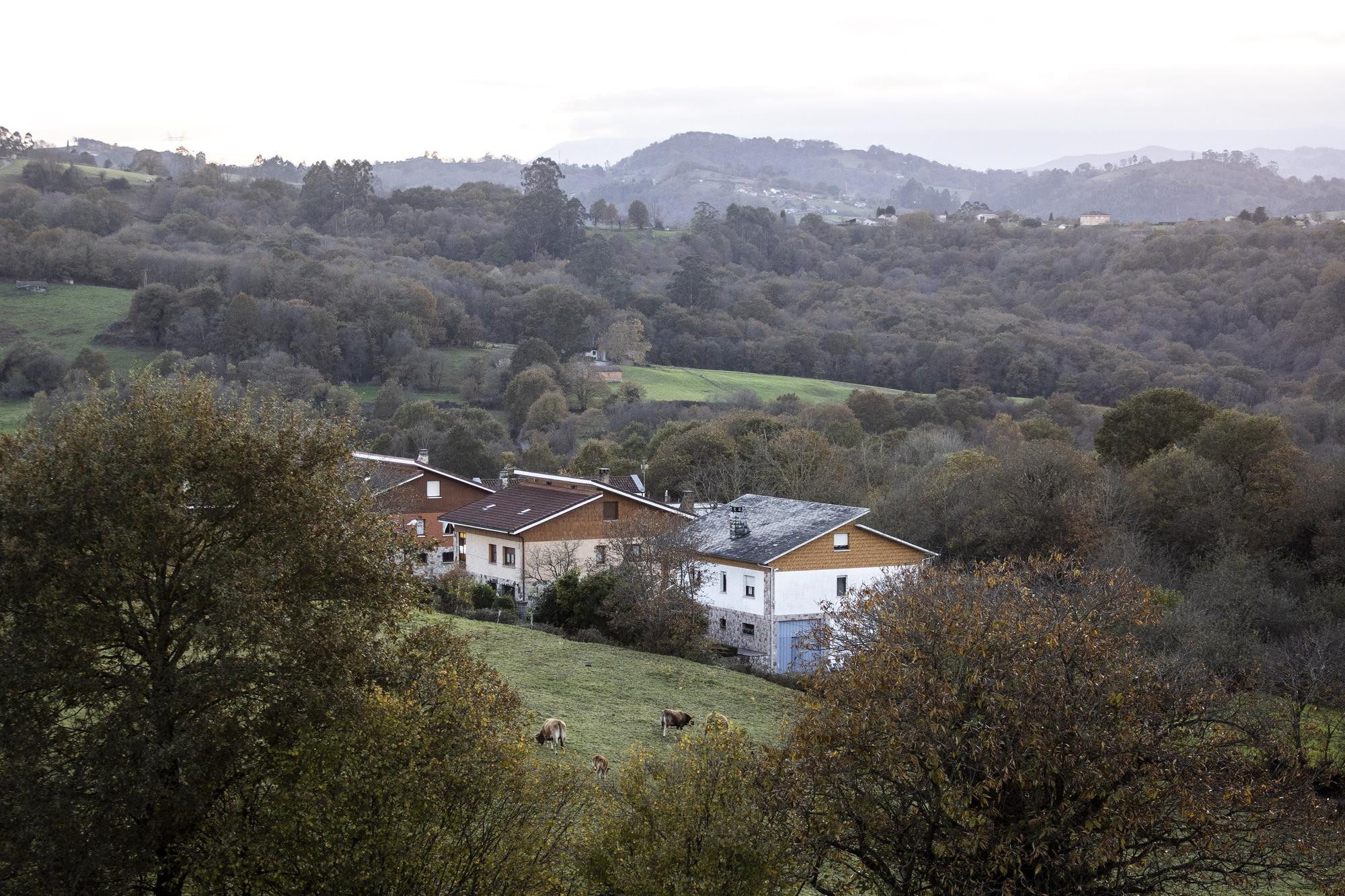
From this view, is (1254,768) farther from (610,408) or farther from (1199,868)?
(610,408)

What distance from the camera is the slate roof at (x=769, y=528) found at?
1283 inches

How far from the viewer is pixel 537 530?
37.3 m

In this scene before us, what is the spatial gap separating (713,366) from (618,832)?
8650 cm

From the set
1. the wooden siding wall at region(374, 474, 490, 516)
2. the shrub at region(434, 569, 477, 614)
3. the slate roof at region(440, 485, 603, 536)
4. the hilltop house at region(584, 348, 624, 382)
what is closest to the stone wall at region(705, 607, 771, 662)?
the shrub at region(434, 569, 477, 614)

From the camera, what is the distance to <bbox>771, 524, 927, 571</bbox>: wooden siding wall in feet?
107

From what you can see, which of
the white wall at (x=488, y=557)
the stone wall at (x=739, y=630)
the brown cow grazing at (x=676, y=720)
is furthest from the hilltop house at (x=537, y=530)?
the brown cow grazing at (x=676, y=720)

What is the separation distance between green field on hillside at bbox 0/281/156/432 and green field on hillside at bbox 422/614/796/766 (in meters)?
50.1

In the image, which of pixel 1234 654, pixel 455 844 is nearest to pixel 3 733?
pixel 455 844

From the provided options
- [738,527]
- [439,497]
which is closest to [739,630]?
[738,527]

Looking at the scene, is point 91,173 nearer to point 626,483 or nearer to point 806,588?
point 626,483

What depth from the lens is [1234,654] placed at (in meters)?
27.3

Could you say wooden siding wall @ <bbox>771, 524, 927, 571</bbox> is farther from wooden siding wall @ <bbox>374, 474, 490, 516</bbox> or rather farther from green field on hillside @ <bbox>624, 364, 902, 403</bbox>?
green field on hillside @ <bbox>624, 364, 902, 403</bbox>

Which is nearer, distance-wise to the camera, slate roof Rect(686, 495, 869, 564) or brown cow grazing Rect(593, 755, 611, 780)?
brown cow grazing Rect(593, 755, 611, 780)

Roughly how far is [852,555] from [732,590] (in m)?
3.44
